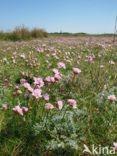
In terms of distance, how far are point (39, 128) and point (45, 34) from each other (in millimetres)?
15720

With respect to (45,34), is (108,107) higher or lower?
lower

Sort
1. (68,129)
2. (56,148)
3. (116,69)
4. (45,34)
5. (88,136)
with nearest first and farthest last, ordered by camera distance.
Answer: (56,148) < (68,129) < (88,136) < (116,69) < (45,34)

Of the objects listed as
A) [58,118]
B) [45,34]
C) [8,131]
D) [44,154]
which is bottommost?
[44,154]

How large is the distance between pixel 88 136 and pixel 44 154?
49cm

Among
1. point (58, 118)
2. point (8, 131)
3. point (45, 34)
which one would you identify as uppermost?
point (45, 34)

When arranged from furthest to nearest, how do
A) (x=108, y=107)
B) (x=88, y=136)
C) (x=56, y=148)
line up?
(x=108, y=107)
(x=88, y=136)
(x=56, y=148)

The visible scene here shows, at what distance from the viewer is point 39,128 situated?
1.55 m

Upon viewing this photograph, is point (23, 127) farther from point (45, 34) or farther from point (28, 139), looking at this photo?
point (45, 34)

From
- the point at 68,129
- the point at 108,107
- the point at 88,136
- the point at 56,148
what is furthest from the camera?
the point at 108,107

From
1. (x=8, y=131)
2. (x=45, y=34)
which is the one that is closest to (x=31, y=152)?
(x=8, y=131)

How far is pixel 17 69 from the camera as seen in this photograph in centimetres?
403

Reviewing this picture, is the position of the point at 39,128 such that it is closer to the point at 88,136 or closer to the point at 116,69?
the point at 88,136

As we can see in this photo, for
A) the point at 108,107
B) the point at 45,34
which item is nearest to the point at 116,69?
the point at 108,107

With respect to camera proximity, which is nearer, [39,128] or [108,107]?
[39,128]
